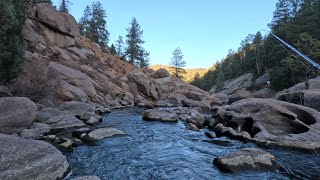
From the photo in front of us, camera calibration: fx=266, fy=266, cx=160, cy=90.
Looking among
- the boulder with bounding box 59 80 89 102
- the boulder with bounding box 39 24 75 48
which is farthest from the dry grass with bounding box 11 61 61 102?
the boulder with bounding box 39 24 75 48

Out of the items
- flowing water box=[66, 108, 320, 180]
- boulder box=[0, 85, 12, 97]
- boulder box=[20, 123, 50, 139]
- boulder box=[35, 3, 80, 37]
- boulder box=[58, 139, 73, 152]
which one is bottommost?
flowing water box=[66, 108, 320, 180]

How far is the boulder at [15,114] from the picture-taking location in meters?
12.2

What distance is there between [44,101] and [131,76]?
87.8 feet

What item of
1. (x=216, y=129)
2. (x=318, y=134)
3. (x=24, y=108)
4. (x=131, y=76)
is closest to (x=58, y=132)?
(x=24, y=108)

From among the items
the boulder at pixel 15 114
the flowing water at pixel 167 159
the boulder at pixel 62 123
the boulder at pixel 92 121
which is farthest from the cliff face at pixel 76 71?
the flowing water at pixel 167 159

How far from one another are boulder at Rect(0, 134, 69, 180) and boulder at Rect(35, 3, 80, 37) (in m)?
33.6

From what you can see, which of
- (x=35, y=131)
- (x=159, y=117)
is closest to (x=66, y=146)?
(x=35, y=131)

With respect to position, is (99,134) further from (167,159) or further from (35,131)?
(167,159)

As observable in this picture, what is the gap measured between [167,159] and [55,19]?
3485 cm

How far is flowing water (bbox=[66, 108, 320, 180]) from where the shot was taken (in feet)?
28.7

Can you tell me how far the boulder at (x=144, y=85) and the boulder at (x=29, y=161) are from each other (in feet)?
116

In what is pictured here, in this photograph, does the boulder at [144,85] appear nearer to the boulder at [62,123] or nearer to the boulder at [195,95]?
the boulder at [195,95]

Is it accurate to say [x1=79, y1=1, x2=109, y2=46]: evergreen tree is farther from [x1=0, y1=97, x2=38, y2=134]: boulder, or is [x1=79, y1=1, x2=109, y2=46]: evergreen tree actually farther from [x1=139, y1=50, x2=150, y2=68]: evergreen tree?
[x1=0, y1=97, x2=38, y2=134]: boulder

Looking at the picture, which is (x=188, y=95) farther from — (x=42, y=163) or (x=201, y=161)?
(x=42, y=163)
